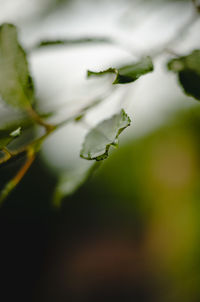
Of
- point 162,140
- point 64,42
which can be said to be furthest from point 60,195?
point 162,140

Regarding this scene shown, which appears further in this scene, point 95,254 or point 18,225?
point 18,225

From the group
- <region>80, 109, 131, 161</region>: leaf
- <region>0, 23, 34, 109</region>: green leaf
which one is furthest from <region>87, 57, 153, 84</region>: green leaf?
<region>0, 23, 34, 109</region>: green leaf

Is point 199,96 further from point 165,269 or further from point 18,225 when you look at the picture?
point 18,225

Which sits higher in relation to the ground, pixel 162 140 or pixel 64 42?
pixel 64 42

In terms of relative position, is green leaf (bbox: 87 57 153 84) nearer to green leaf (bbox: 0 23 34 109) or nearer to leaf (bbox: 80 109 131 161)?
leaf (bbox: 80 109 131 161)

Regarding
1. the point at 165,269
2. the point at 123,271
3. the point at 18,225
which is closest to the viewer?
the point at 165,269

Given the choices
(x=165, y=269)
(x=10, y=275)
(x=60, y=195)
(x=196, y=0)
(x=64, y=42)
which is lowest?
(x=165, y=269)

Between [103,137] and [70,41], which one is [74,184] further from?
[70,41]
